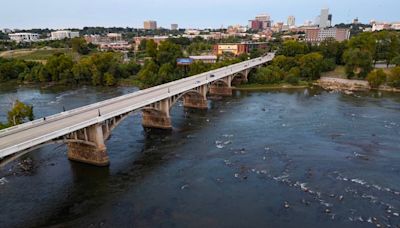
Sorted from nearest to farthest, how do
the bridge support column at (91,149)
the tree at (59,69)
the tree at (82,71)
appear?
1. the bridge support column at (91,149)
2. the tree at (82,71)
3. the tree at (59,69)

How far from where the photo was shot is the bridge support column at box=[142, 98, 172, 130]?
170 ft

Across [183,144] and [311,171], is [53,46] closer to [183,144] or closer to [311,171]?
[183,144]

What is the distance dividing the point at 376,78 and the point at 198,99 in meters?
47.2

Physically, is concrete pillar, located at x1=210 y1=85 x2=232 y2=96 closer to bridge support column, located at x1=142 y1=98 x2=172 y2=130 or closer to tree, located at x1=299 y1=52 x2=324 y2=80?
tree, located at x1=299 y1=52 x2=324 y2=80

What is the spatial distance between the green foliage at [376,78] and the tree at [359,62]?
6574 millimetres

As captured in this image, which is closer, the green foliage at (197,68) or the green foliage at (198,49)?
the green foliage at (197,68)

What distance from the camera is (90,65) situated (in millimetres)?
99688

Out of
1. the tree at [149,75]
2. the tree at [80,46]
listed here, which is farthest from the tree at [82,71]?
the tree at [80,46]

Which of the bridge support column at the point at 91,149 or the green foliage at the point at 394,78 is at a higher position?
the green foliage at the point at 394,78

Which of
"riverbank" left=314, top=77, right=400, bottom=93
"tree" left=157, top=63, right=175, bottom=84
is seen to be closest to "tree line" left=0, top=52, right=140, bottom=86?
"tree" left=157, top=63, right=175, bottom=84

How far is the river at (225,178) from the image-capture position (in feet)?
94.9

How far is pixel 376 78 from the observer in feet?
276

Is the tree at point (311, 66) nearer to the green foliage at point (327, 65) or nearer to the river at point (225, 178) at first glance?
the green foliage at point (327, 65)

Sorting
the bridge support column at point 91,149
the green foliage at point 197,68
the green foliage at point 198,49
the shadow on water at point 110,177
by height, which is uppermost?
the green foliage at point 198,49
